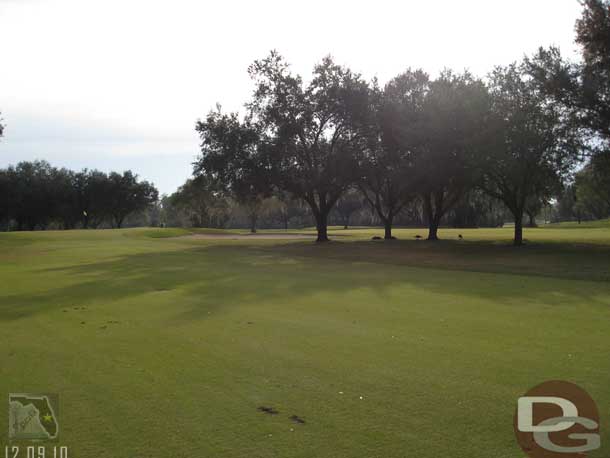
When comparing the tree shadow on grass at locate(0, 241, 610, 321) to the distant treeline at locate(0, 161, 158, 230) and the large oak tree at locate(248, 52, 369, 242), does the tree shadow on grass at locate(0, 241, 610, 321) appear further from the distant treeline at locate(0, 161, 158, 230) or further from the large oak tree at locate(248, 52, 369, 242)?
the distant treeline at locate(0, 161, 158, 230)

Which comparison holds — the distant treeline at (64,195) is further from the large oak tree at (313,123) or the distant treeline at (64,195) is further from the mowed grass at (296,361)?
the mowed grass at (296,361)

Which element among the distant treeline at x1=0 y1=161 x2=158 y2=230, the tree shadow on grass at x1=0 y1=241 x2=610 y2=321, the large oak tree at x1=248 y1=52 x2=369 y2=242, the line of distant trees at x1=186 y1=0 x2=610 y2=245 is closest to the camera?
the tree shadow on grass at x1=0 y1=241 x2=610 y2=321

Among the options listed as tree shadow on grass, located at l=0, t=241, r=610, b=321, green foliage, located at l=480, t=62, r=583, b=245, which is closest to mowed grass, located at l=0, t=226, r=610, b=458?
tree shadow on grass, located at l=0, t=241, r=610, b=321

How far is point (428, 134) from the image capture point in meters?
38.1

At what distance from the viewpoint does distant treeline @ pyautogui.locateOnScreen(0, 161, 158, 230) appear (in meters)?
86.8

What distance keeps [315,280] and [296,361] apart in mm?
10916

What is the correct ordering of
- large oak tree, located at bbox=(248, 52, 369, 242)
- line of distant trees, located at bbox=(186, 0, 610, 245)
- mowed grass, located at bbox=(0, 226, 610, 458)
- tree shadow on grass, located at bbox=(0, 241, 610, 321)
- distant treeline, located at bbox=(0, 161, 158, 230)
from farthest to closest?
1. distant treeline, located at bbox=(0, 161, 158, 230)
2. large oak tree, located at bbox=(248, 52, 369, 242)
3. line of distant trees, located at bbox=(186, 0, 610, 245)
4. tree shadow on grass, located at bbox=(0, 241, 610, 321)
5. mowed grass, located at bbox=(0, 226, 610, 458)

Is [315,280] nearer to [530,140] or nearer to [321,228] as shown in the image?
[530,140]

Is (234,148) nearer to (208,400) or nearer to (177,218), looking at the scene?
(208,400)

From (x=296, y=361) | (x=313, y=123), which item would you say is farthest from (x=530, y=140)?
(x=296, y=361)

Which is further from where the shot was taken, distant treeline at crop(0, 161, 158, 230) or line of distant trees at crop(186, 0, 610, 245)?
distant treeline at crop(0, 161, 158, 230)

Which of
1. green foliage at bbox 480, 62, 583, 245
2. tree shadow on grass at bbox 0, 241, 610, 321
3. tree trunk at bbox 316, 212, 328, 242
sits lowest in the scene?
tree shadow on grass at bbox 0, 241, 610, 321

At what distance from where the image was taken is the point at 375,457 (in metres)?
4.52

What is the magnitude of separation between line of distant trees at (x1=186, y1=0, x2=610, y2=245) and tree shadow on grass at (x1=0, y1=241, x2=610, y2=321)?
7.82 meters
